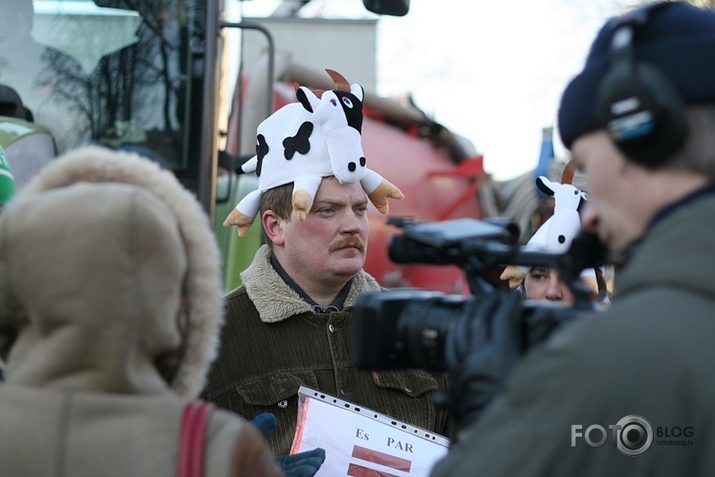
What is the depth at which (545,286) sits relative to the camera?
391cm

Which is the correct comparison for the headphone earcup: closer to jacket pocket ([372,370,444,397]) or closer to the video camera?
the video camera

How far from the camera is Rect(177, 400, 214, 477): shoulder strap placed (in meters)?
1.73

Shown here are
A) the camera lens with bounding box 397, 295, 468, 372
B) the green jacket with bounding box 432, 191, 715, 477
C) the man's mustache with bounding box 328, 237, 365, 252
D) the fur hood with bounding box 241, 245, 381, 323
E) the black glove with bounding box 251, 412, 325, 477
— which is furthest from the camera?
the man's mustache with bounding box 328, 237, 365, 252

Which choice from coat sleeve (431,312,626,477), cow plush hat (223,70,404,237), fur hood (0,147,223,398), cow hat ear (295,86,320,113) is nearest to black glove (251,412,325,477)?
fur hood (0,147,223,398)

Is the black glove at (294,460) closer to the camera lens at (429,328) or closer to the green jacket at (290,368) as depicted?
the green jacket at (290,368)

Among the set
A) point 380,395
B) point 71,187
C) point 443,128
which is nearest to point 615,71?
point 71,187

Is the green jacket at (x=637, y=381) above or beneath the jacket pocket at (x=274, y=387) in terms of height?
above

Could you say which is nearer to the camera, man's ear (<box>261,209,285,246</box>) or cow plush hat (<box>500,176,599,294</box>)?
man's ear (<box>261,209,285,246</box>)

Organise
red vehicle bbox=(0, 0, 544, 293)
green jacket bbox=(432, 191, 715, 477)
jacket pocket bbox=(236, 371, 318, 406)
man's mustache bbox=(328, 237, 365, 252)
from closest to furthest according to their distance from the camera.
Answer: green jacket bbox=(432, 191, 715, 477) < jacket pocket bbox=(236, 371, 318, 406) < man's mustache bbox=(328, 237, 365, 252) < red vehicle bbox=(0, 0, 544, 293)

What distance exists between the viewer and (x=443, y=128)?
33.2 feet

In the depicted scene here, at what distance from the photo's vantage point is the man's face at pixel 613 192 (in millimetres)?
1626

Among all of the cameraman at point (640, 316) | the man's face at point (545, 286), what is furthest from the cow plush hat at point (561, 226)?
the cameraman at point (640, 316)

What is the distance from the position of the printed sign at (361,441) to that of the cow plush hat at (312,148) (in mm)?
706

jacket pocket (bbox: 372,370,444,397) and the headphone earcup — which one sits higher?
the headphone earcup
